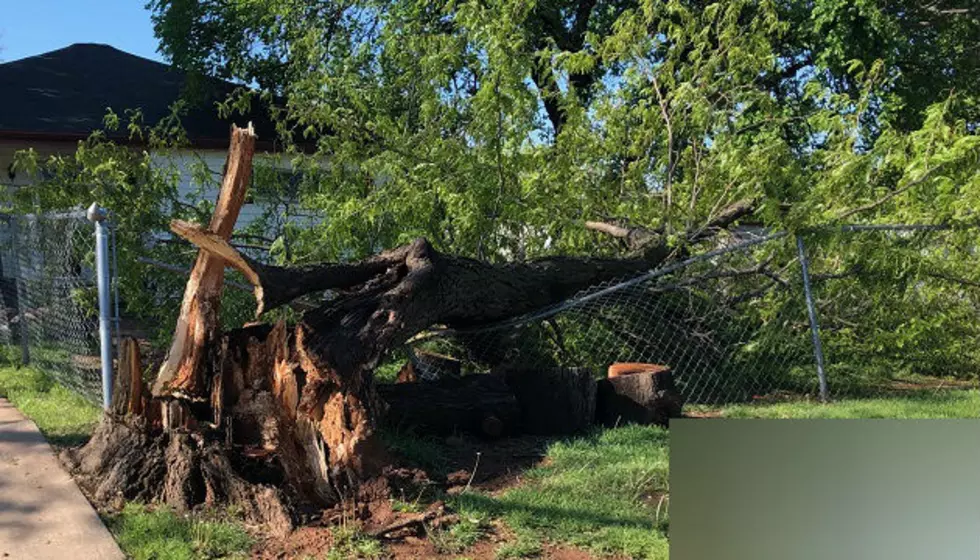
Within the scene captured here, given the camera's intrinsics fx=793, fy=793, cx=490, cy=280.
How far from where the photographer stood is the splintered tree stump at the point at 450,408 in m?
5.23

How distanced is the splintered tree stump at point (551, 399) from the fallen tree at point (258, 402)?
935 mm

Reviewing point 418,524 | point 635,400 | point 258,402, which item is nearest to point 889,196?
point 635,400

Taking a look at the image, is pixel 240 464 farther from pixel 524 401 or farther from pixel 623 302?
pixel 623 302

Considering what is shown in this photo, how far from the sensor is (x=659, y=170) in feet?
27.3

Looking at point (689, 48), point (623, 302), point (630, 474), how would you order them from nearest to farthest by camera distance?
point (630, 474) < point (623, 302) < point (689, 48)

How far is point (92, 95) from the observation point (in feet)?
49.6

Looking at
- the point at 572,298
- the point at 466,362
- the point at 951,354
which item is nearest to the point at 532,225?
the point at 572,298

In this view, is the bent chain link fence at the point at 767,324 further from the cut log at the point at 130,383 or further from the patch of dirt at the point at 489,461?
the cut log at the point at 130,383

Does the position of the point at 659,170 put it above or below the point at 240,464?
above

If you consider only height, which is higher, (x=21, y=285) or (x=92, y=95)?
(x=92, y=95)

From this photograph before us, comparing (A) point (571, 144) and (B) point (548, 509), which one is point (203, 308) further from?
(A) point (571, 144)

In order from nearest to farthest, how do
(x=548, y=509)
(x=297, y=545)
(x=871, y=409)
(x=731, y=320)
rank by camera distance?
(x=297, y=545), (x=548, y=509), (x=871, y=409), (x=731, y=320)

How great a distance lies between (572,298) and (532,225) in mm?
1045

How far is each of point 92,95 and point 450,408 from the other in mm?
13026
